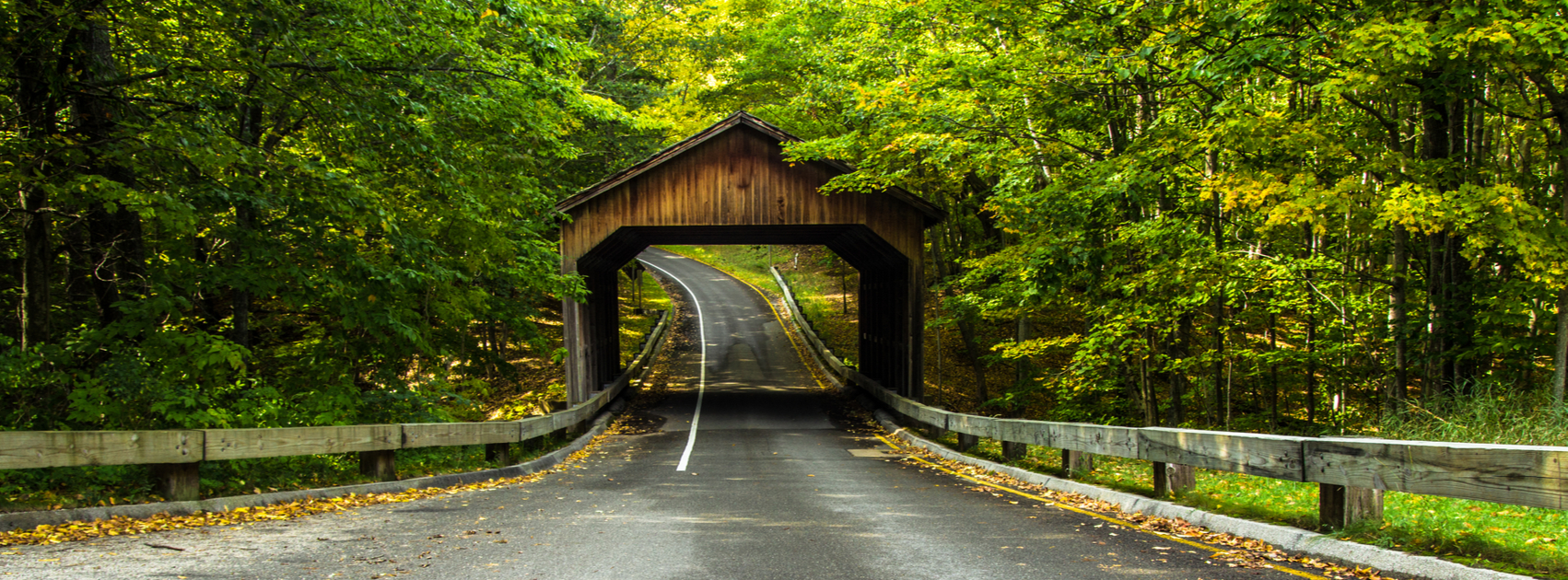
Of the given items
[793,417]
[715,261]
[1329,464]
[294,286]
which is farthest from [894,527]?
[715,261]

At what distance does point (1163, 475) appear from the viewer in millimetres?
6902

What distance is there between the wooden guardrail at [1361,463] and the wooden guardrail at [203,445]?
664 cm

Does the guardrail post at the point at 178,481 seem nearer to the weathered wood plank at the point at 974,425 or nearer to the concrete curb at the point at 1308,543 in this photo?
the concrete curb at the point at 1308,543

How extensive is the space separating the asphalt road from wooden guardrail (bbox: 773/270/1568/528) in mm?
803

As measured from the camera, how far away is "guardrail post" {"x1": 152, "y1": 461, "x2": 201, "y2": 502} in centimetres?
645

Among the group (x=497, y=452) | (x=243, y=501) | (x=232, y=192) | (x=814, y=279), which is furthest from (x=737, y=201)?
(x=814, y=279)

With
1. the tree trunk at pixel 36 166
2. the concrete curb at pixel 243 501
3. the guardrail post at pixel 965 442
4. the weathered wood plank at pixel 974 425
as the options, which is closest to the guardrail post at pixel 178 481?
the concrete curb at pixel 243 501

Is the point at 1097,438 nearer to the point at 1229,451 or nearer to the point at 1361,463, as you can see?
the point at 1229,451

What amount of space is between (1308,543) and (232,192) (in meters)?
8.61

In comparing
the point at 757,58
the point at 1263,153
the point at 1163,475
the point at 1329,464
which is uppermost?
the point at 757,58

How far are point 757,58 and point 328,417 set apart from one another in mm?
19388

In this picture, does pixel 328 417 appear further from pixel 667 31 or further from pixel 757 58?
pixel 667 31

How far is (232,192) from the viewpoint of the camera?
7664 millimetres

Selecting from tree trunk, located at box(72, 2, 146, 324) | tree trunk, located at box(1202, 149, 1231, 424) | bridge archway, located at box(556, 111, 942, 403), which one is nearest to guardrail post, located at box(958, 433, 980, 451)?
tree trunk, located at box(1202, 149, 1231, 424)
